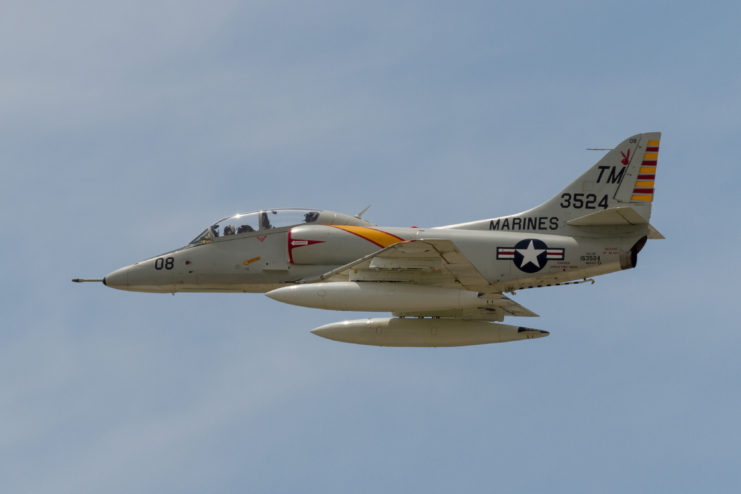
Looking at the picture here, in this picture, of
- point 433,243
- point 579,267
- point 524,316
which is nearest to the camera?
point 433,243

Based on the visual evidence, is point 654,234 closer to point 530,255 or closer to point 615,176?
point 615,176

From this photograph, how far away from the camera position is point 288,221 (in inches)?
1105

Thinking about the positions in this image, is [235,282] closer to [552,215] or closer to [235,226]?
[235,226]

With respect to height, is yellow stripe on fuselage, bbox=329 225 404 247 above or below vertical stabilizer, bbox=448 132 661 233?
below

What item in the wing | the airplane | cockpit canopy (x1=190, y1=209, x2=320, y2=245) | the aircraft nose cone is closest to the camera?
the wing

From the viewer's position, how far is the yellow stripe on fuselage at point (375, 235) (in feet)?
90.2

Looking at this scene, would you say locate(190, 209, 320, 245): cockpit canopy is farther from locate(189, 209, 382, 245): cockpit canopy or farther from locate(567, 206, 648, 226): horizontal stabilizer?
locate(567, 206, 648, 226): horizontal stabilizer

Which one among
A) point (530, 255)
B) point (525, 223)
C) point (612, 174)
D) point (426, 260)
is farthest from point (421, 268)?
point (612, 174)

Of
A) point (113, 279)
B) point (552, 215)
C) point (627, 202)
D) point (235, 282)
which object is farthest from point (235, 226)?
point (627, 202)

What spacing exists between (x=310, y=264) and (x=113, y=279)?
4915mm

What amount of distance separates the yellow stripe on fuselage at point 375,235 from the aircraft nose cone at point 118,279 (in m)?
5.34

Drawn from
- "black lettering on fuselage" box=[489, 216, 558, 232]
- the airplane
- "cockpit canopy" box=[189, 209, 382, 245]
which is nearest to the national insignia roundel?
the airplane

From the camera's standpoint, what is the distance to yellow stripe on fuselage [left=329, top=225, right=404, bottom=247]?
27.5m

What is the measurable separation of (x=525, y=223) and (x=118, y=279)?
9726mm
